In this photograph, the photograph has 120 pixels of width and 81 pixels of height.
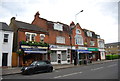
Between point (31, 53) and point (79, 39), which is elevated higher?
point (79, 39)

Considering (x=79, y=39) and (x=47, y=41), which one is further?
(x=79, y=39)

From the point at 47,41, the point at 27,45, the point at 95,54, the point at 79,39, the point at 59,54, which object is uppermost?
the point at 79,39

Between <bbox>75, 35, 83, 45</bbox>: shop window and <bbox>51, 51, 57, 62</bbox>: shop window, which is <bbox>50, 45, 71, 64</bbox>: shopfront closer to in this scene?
<bbox>51, 51, 57, 62</bbox>: shop window

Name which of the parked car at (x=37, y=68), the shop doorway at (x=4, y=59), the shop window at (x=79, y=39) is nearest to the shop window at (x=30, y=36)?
the shop doorway at (x=4, y=59)

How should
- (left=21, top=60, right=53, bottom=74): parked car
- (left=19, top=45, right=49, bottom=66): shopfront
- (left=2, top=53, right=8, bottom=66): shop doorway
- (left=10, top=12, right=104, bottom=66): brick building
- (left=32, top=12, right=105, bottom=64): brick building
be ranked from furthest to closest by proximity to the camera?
1. (left=32, top=12, right=105, bottom=64): brick building
2. (left=10, top=12, right=104, bottom=66): brick building
3. (left=19, top=45, right=49, bottom=66): shopfront
4. (left=2, top=53, right=8, bottom=66): shop doorway
5. (left=21, top=60, right=53, bottom=74): parked car

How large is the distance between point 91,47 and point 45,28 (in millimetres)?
16182

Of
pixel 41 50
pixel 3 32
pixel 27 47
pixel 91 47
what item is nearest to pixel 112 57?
pixel 91 47

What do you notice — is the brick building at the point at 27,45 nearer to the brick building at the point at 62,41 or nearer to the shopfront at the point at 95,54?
the brick building at the point at 62,41

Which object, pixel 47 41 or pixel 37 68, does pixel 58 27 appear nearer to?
pixel 47 41

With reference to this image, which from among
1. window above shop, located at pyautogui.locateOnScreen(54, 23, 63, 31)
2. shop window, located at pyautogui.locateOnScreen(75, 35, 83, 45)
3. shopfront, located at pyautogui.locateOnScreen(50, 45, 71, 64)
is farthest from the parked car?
shop window, located at pyautogui.locateOnScreen(75, 35, 83, 45)

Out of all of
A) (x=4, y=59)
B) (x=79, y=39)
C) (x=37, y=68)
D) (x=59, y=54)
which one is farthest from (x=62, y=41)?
(x=37, y=68)

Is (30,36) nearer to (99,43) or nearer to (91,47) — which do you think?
(91,47)

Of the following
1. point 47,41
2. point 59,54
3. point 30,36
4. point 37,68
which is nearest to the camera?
point 37,68

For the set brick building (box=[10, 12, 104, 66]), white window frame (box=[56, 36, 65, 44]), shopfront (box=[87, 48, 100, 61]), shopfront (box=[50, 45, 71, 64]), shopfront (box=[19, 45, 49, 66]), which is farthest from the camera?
shopfront (box=[87, 48, 100, 61])
